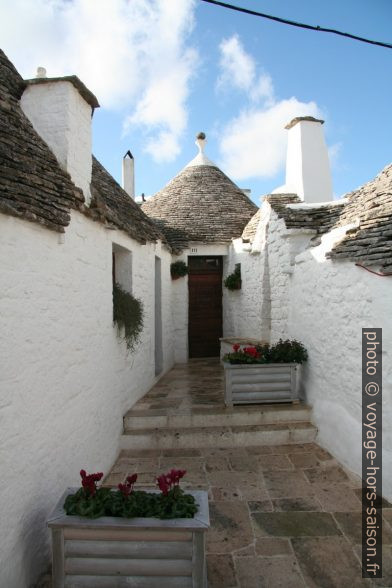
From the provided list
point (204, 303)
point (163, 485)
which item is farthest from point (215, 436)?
point (204, 303)

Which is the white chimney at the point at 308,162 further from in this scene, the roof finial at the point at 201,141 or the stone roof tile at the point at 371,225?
the roof finial at the point at 201,141

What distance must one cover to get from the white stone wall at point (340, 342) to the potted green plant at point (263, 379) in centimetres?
25

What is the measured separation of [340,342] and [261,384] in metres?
1.57

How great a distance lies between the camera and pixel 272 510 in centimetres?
374

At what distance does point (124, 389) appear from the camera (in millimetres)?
5516

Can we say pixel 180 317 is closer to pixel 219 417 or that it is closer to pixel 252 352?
pixel 252 352

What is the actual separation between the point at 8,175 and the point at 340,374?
4323 millimetres

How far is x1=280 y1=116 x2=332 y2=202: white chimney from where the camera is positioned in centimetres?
802

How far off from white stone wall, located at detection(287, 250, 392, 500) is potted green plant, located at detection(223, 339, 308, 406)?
247mm

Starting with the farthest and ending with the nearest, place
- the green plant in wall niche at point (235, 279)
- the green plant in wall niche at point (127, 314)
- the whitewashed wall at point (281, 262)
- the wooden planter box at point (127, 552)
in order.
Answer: the green plant in wall niche at point (235, 279) → the whitewashed wall at point (281, 262) → the green plant in wall niche at point (127, 314) → the wooden planter box at point (127, 552)

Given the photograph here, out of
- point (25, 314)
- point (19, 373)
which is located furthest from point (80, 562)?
point (25, 314)

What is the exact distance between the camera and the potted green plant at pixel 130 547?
2.45 meters

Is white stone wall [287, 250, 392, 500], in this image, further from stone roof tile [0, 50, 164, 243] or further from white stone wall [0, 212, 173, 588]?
stone roof tile [0, 50, 164, 243]

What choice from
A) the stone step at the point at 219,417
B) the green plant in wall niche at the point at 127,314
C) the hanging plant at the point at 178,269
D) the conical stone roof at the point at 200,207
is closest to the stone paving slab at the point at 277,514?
the stone step at the point at 219,417
